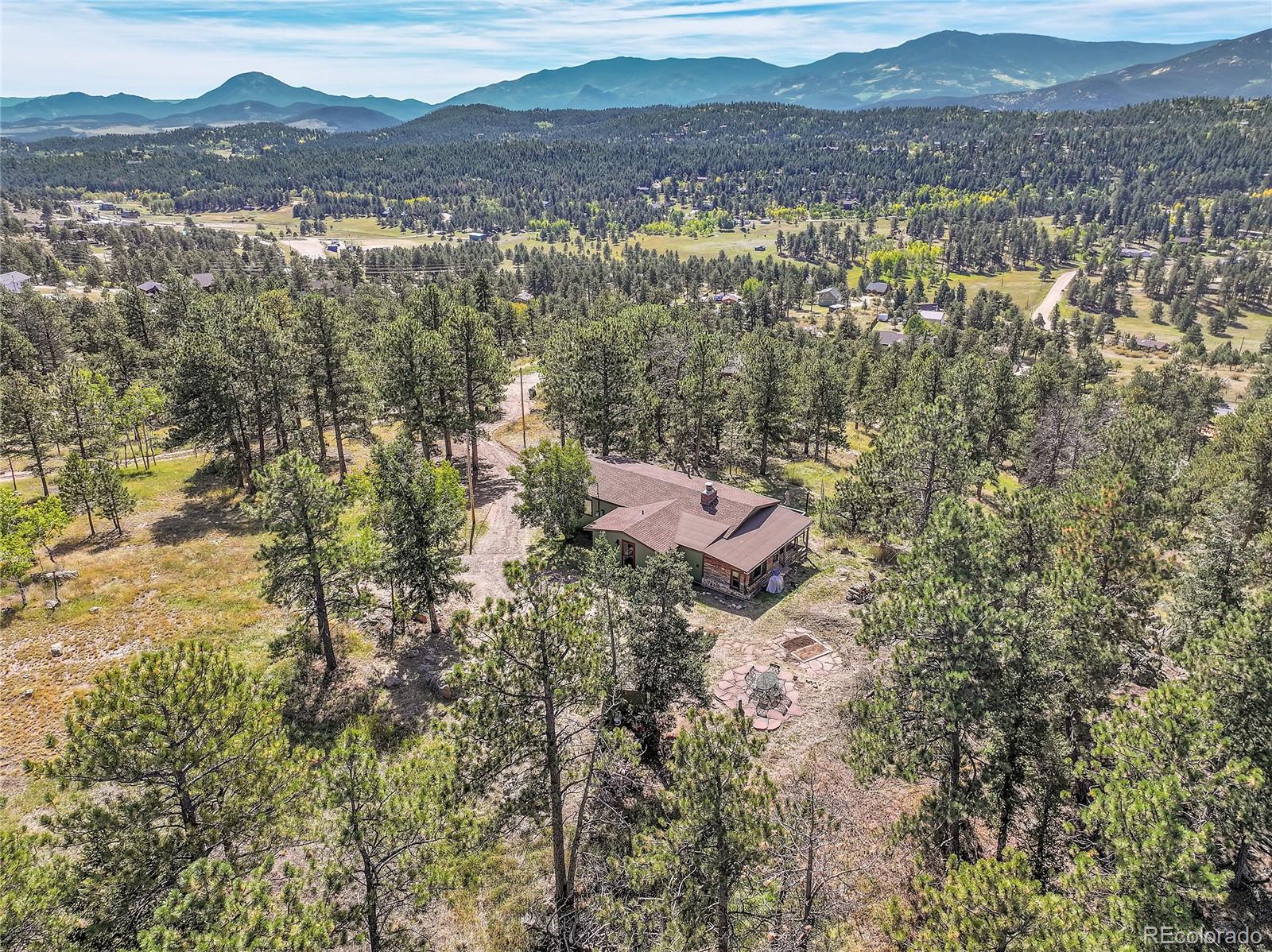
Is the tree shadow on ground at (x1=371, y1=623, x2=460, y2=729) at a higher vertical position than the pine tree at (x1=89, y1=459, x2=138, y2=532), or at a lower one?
lower

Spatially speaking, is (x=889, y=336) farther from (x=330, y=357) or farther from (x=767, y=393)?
(x=330, y=357)

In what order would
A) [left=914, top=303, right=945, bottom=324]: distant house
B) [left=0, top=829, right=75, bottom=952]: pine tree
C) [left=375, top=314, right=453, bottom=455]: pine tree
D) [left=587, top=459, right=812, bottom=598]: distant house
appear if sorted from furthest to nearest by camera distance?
[left=914, top=303, right=945, bottom=324]: distant house
[left=375, top=314, right=453, bottom=455]: pine tree
[left=587, top=459, right=812, bottom=598]: distant house
[left=0, top=829, right=75, bottom=952]: pine tree

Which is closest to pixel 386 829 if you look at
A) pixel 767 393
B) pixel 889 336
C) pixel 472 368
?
pixel 472 368

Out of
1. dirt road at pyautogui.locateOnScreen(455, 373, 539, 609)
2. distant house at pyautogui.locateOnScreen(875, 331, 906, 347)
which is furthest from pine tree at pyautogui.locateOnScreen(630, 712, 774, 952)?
distant house at pyautogui.locateOnScreen(875, 331, 906, 347)

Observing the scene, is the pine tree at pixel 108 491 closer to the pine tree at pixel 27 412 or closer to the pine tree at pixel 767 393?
the pine tree at pixel 27 412

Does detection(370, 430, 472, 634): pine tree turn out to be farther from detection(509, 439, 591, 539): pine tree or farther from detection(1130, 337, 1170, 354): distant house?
detection(1130, 337, 1170, 354): distant house

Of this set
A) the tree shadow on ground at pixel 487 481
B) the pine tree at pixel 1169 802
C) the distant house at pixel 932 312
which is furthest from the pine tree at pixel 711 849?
the distant house at pixel 932 312
